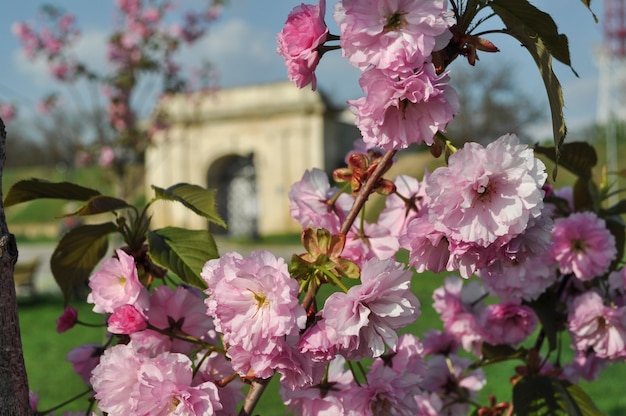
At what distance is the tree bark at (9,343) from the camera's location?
35.4 inches

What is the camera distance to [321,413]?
3.18 ft

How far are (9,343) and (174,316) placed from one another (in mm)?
217

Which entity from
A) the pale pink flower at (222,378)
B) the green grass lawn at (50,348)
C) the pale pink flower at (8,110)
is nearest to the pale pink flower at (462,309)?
the pale pink flower at (222,378)

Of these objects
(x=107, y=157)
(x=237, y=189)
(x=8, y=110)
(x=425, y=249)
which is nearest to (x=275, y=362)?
(x=425, y=249)

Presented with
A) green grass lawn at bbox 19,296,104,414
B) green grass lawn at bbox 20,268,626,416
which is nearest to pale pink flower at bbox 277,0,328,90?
green grass lawn at bbox 20,268,626,416

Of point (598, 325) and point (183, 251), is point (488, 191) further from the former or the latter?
point (598, 325)

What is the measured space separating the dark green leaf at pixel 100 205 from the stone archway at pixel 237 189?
2053cm

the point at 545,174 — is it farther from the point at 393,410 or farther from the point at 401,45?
the point at 393,410

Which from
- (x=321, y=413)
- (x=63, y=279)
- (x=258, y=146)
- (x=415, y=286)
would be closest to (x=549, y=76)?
(x=321, y=413)

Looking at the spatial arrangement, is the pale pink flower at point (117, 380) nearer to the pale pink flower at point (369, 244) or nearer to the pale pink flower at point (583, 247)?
the pale pink flower at point (369, 244)

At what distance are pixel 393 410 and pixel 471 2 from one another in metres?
0.53

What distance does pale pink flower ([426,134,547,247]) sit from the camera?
0.70 metres

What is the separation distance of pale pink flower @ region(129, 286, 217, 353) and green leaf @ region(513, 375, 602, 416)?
0.58 metres

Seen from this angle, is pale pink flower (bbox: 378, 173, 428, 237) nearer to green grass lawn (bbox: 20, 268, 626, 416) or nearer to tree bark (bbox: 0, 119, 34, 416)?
tree bark (bbox: 0, 119, 34, 416)
